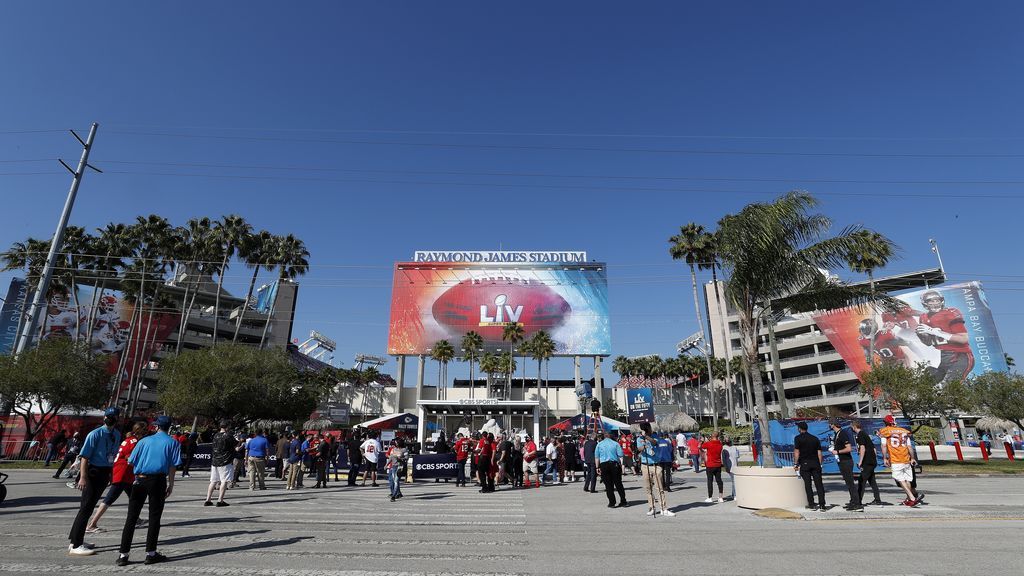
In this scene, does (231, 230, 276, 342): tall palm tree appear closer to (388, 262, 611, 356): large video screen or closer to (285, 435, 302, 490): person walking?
(388, 262, 611, 356): large video screen

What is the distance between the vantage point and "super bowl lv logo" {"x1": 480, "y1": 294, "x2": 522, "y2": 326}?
73500 mm

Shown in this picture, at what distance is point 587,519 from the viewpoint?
10289 millimetres

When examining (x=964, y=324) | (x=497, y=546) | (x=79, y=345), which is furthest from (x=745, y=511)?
(x=964, y=324)

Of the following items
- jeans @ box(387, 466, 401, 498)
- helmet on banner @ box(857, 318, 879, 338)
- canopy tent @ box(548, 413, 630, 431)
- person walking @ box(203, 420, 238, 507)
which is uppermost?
helmet on banner @ box(857, 318, 879, 338)

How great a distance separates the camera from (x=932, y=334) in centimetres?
7631

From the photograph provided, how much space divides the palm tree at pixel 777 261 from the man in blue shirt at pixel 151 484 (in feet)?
42.7

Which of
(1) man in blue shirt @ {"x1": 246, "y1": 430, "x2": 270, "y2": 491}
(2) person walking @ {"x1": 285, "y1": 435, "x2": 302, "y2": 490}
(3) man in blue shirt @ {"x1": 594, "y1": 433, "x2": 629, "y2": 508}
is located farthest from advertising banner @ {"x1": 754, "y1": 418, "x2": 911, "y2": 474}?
(1) man in blue shirt @ {"x1": 246, "y1": 430, "x2": 270, "y2": 491}

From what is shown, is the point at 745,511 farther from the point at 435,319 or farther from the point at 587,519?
the point at 435,319

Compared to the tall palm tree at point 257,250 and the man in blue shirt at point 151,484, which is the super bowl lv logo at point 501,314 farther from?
the man in blue shirt at point 151,484

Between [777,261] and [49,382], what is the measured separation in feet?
130

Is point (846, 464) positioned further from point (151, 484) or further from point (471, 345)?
point (471, 345)

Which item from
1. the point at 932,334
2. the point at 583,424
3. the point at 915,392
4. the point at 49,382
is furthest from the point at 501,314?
the point at 932,334

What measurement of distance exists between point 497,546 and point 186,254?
49.1 m

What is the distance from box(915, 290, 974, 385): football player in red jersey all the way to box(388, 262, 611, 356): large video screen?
46.7 m
